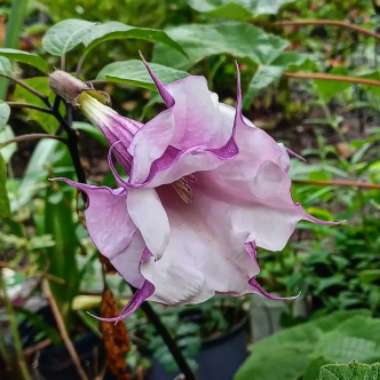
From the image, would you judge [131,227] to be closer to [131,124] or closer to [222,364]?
[131,124]

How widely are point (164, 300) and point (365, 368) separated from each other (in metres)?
0.14

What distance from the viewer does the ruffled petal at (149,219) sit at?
338mm

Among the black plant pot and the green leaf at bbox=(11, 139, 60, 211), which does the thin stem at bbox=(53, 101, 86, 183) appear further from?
the black plant pot

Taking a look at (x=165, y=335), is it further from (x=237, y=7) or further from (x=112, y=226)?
(x=237, y=7)

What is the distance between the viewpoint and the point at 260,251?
3.80ft

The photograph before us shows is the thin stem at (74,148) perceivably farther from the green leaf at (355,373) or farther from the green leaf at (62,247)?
the green leaf at (62,247)

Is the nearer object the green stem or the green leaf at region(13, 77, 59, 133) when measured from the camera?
the green leaf at region(13, 77, 59, 133)

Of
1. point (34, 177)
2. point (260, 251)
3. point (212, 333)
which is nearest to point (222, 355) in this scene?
point (212, 333)

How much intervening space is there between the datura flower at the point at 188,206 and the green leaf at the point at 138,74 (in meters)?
0.06

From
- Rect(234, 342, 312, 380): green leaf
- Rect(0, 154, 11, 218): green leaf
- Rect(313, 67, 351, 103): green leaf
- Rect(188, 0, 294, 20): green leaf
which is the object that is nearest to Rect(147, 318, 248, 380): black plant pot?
Rect(234, 342, 312, 380): green leaf

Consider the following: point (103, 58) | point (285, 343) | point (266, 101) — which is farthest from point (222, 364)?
point (266, 101)

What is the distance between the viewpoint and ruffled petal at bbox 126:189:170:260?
0.34 metres

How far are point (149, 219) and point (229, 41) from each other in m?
0.49

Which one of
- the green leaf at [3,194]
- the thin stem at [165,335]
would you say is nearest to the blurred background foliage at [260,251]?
the green leaf at [3,194]
